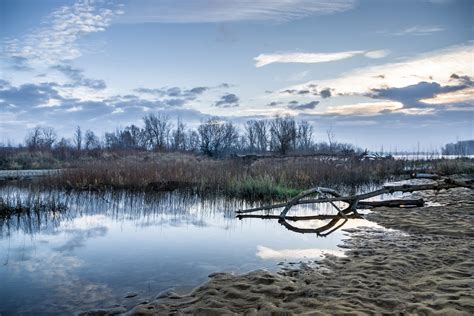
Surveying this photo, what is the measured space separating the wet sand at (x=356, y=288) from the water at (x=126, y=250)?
533 mm

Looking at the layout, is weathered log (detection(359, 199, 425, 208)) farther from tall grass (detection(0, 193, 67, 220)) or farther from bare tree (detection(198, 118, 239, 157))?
bare tree (detection(198, 118, 239, 157))

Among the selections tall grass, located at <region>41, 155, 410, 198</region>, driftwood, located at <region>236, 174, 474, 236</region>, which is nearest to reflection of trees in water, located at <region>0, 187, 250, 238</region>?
tall grass, located at <region>41, 155, 410, 198</region>

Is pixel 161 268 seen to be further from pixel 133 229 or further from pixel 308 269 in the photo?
pixel 133 229

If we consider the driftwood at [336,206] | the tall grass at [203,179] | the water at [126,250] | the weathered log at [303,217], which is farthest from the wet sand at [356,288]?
the tall grass at [203,179]

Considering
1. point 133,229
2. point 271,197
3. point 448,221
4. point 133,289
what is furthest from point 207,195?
point 133,289

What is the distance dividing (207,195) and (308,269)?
9130mm

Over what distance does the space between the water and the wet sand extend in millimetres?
533

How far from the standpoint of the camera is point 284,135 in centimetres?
4072

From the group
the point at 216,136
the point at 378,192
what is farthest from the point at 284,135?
the point at 378,192

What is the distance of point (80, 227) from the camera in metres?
9.10

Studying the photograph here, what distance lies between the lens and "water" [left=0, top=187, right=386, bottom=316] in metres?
4.97

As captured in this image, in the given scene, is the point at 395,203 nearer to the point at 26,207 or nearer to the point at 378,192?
the point at 378,192

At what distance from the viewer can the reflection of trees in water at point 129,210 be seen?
944cm

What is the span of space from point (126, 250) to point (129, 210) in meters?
4.40
